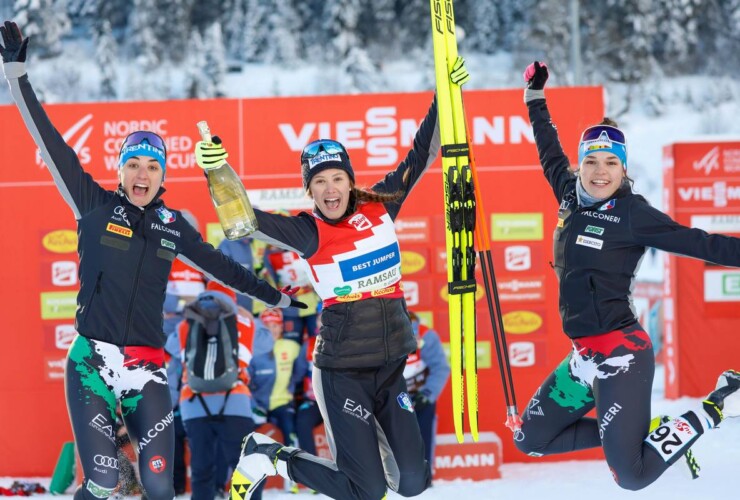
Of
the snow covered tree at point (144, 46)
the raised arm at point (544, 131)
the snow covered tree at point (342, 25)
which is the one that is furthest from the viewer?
the snow covered tree at point (342, 25)

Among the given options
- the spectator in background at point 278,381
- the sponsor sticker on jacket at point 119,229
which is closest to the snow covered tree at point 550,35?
the spectator in background at point 278,381

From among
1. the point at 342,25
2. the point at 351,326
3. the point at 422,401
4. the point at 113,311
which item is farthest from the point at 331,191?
the point at 342,25

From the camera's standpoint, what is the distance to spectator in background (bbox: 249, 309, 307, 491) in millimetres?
6941

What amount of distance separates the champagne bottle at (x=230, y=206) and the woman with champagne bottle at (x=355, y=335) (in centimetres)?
15

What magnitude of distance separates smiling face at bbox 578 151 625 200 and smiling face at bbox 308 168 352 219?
3.89ft

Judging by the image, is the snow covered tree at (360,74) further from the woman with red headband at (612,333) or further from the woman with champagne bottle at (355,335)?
the woman with champagne bottle at (355,335)

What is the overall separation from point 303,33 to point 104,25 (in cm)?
721

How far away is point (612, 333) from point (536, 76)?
1.47 meters

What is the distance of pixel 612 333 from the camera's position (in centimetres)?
441

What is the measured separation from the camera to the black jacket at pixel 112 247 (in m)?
4.25

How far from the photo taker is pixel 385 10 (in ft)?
110

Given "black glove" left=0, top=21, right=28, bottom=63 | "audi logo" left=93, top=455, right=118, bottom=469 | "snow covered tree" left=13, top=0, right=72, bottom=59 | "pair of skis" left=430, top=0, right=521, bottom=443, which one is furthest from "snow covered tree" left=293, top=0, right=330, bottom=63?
"audi logo" left=93, top=455, right=118, bottom=469

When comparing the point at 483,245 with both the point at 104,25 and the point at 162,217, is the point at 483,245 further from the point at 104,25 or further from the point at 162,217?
the point at 104,25

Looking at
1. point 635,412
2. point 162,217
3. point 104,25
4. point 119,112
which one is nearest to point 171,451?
point 162,217
